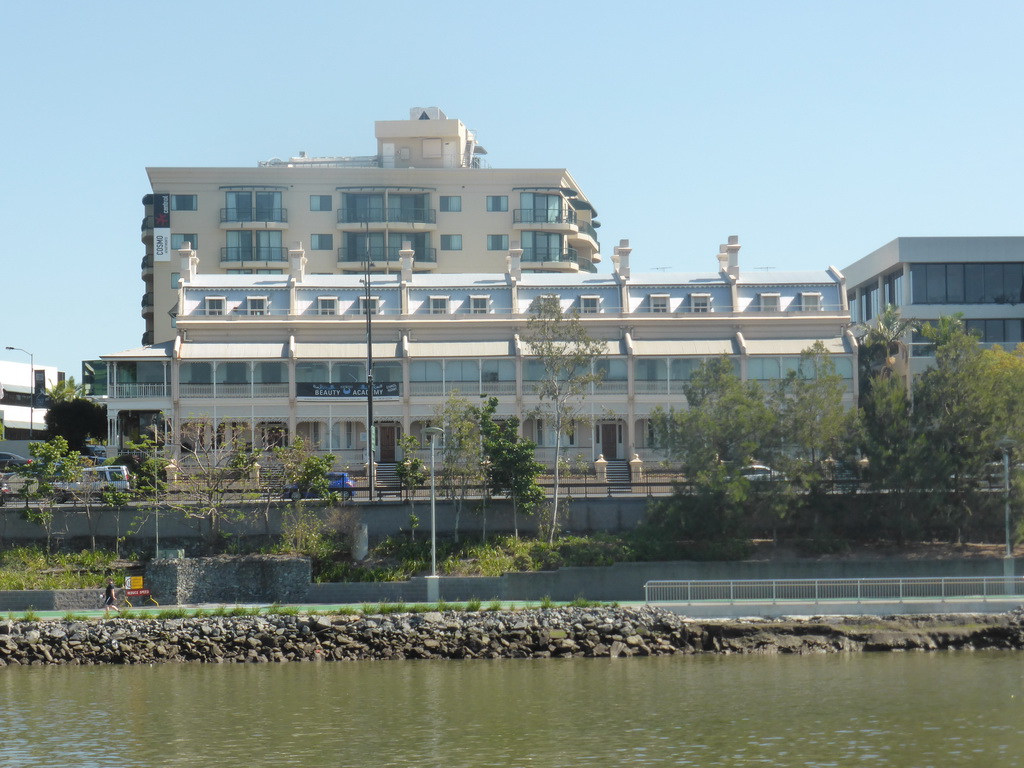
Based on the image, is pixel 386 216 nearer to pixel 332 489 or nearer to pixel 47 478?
pixel 332 489

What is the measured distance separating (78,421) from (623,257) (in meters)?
33.9

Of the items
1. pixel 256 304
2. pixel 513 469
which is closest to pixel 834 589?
pixel 513 469

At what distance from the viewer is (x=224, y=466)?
170 feet

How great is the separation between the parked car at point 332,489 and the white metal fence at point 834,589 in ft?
46.4

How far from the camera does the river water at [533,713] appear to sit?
1112 inches

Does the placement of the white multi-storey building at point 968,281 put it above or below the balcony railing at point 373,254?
below

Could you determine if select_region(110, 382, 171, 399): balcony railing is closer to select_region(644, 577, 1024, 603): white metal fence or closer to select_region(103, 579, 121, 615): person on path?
select_region(103, 579, 121, 615): person on path

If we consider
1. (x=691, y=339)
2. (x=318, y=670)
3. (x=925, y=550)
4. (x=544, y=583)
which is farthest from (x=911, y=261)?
(x=318, y=670)

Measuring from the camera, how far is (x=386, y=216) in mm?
90625

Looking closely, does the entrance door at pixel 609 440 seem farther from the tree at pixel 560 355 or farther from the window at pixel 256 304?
the window at pixel 256 304

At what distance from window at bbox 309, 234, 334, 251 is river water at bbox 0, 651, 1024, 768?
174 feet

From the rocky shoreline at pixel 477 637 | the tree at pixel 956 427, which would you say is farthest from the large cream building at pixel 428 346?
the rocky shoreline at pixel 477 637

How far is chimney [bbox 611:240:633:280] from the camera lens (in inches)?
2904

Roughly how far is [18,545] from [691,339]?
34.5 metres
